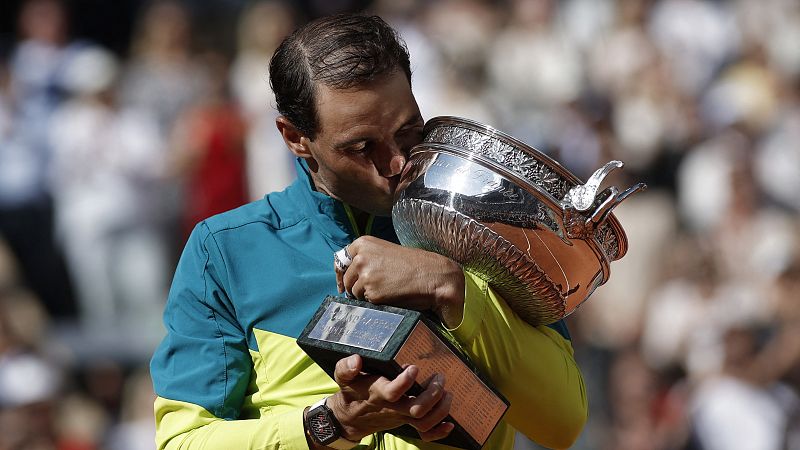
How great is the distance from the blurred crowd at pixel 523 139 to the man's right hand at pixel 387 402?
4.70 m

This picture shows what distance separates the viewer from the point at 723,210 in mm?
8047

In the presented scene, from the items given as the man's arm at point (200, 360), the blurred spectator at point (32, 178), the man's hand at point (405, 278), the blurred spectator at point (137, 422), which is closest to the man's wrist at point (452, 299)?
the man's hand at point (405, 278)

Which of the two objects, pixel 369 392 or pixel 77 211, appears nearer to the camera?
pixel 369 392

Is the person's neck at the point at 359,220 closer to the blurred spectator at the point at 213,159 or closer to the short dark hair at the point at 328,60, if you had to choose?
the short dark hair at the point at 328,60

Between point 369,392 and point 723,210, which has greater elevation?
point 369,392

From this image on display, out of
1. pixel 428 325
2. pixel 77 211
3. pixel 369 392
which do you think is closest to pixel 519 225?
pixel 428 325

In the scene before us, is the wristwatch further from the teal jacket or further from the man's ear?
the man's ear

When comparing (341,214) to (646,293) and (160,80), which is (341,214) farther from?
(160,80)

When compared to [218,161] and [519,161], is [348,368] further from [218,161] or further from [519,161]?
[218,161]

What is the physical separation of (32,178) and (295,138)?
20.0 ft

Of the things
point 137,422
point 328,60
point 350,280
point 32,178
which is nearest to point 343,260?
point 350,280

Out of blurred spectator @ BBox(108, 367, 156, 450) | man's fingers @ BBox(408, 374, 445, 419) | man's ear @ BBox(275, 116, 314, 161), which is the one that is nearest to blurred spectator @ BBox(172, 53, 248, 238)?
blurred spectator @ BBox(108, 367, 156, 450)

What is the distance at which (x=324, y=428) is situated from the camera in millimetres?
2342

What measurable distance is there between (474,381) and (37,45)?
23.8 ft
